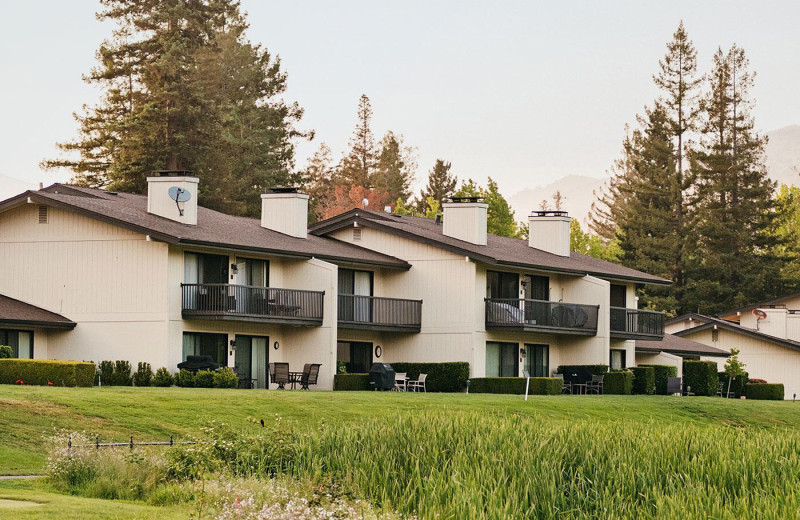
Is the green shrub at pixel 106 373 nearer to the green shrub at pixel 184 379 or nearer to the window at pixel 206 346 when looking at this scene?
the green shrub at pixel 184 379

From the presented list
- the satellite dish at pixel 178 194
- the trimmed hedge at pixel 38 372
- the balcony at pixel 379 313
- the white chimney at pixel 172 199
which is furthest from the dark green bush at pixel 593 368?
the trimmed hedge at pixel 38 372

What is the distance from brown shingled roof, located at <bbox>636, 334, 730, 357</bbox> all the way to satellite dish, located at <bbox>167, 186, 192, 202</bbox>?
2489cm

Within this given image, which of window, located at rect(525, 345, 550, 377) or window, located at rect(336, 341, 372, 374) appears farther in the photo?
window, located at rect(525, 345, 550, 377)

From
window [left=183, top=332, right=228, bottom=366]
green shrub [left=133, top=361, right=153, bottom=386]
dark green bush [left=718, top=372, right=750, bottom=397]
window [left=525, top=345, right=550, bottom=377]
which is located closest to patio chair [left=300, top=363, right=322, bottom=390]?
window [left=183, top=332, right=228, bottom=366]

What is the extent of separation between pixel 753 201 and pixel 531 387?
162 feet

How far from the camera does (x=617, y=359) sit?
59781 mm

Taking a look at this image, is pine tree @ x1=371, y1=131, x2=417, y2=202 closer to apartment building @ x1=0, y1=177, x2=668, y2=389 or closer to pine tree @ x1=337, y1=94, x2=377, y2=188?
pine tree @ x1=337, y1=94, x2=377, y2=188

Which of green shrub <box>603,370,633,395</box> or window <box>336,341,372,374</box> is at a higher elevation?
window <box>336,341,372,374</box>

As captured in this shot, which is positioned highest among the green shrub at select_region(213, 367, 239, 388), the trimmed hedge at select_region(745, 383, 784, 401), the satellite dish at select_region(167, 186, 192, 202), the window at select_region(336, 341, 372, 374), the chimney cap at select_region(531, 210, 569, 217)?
the chimney cap at select_region(531, 210, 569, 217)

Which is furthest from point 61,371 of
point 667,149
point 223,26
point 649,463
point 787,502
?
point 667,149

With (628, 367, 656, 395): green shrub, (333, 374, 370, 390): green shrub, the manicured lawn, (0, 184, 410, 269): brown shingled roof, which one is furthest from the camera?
(628, 367, 656, 395): green shrub

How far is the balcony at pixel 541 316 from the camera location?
169ft

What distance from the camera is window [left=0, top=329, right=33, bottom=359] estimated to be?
42500 mm

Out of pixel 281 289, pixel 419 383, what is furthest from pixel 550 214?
pixel 281 289
